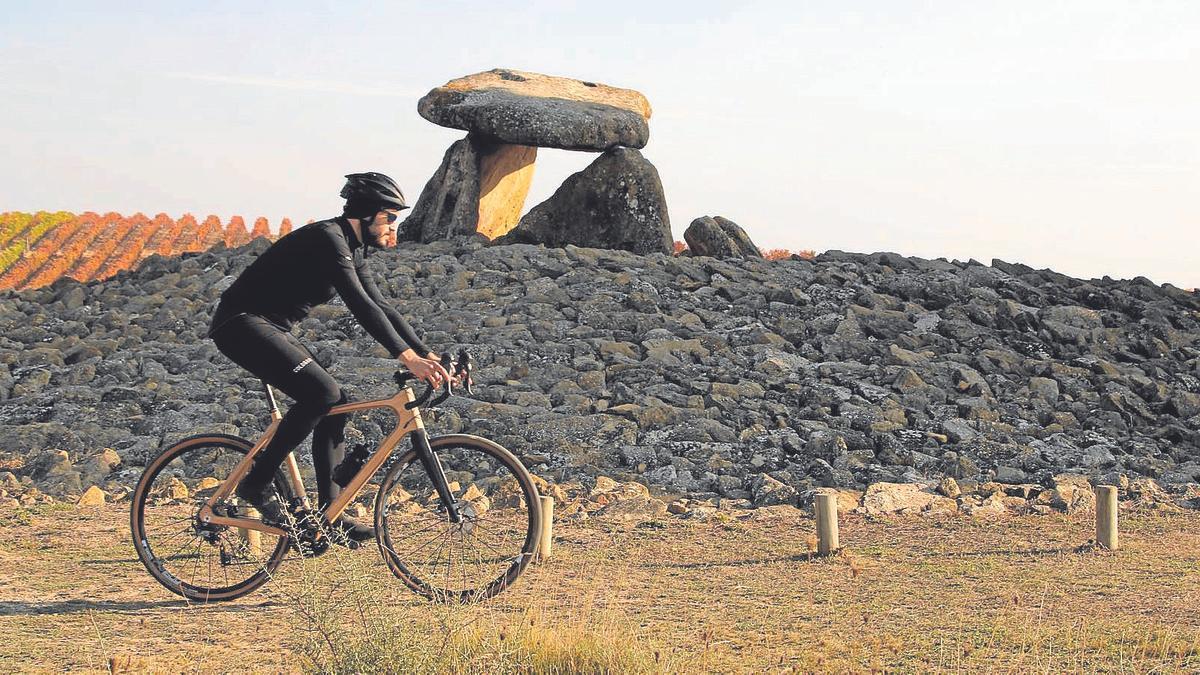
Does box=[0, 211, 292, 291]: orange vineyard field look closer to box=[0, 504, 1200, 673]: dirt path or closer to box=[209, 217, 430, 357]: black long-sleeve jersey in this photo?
box=[0, 504, 1200, 673]: dirt path

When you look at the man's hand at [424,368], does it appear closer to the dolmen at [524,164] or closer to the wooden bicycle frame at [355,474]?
the wooden bicycle frame at [355,474]

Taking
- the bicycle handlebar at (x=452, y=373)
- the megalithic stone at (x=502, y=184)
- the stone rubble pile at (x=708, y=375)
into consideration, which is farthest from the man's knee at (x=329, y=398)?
the megalithic stone at (x=502, y=184)

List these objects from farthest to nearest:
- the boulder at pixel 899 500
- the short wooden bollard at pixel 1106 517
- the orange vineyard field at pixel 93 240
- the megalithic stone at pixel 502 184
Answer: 1. the orange vineyard field at pixel 93 240
2. the megalithic stone at pixel 502 184
3. the boulder at pixel 899 500
4. the short wooden bollard at pixel 1106 517

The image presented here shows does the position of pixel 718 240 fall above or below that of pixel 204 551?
above

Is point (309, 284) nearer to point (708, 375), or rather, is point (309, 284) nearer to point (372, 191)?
point (372, 191)

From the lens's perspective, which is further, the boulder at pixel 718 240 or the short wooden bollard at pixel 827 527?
the boulder at pixel 718 240

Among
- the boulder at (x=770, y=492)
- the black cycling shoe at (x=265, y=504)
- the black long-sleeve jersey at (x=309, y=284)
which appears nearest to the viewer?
the black long-sleeve jersey at (x=309, y=284)

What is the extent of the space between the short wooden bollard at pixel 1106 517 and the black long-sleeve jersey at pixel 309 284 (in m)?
5.38

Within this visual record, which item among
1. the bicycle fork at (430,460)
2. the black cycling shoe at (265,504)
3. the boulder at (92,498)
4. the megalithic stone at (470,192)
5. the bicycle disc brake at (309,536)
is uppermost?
the megalithic stone at (470,192)

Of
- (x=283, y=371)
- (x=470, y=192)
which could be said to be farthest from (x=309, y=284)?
(x=470, y=192)

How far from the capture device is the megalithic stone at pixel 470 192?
770 inches

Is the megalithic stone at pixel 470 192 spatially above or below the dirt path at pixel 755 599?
above

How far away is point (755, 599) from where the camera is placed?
7.80 meters

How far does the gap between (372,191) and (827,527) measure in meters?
4.11
